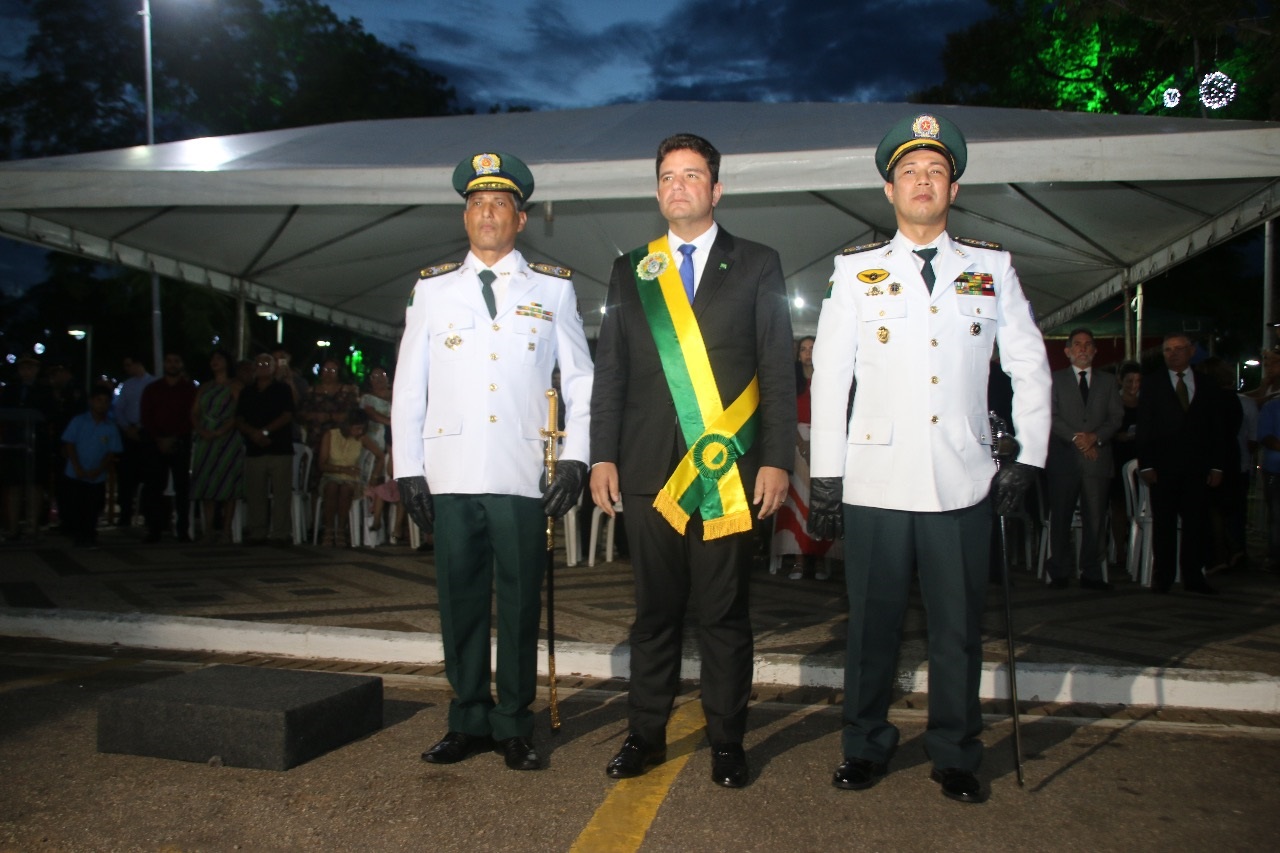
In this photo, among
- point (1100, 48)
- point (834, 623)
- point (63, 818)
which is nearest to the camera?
point (63, 818)

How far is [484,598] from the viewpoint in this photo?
12.4 feet

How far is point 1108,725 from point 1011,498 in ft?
4.51

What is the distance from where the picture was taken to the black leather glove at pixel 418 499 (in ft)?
12.3

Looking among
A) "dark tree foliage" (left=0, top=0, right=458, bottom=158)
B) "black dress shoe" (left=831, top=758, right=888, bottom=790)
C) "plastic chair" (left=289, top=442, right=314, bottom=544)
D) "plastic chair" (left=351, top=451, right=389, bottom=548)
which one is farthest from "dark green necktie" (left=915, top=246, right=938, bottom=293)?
"dark tree foliage" (left=0, top=0, right=458, bottom=158)

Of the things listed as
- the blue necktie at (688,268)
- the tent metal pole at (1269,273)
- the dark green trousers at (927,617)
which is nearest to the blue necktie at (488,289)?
→ the blue necktie at (688,268)

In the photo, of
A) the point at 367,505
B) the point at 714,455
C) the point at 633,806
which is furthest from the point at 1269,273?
the point at 633,806

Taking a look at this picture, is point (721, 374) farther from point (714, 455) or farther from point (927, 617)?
point (927, 617)

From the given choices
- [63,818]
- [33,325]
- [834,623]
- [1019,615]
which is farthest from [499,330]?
[33,325]

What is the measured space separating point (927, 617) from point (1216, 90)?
18.0 meters

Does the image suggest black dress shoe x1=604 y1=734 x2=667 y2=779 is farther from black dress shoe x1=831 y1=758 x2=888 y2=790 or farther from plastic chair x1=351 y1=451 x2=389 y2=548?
plastic chair x1=351 y1=451 x2=389 y2=548

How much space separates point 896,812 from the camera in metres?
3.20

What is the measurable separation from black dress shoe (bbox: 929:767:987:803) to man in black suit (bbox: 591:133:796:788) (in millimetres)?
613

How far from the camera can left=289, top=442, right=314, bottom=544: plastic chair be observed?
10.4 metres

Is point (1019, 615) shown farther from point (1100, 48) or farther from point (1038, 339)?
point (1100, 48)
